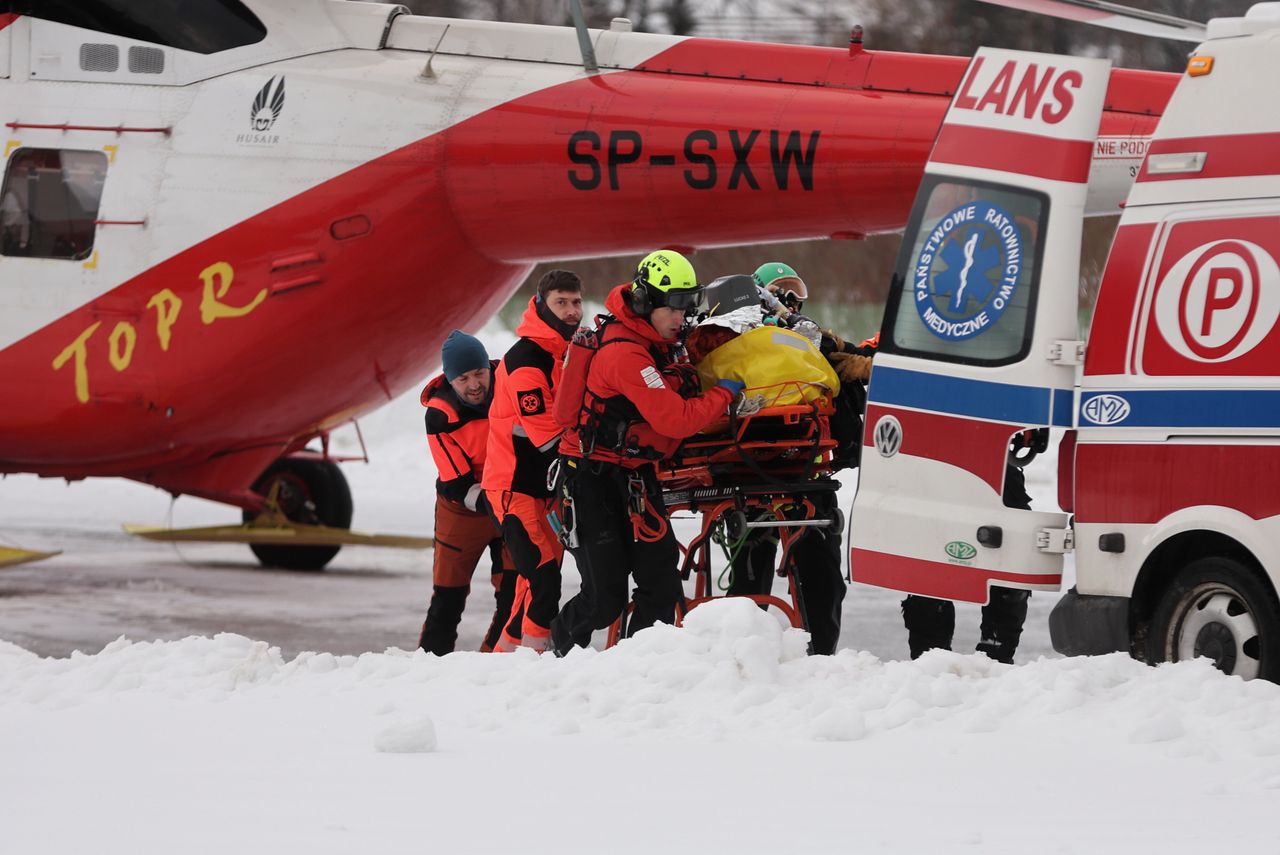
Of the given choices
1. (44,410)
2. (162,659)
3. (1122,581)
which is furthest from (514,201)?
(1122,581)

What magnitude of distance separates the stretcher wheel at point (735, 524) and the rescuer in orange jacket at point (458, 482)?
1.28 meters

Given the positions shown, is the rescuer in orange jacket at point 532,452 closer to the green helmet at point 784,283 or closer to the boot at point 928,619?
the green helmet at point 784,283

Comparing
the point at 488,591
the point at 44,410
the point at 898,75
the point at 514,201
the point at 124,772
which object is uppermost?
the point at 898,75

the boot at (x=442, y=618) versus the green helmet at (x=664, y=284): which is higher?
the green helmet at (x=664, y=284)

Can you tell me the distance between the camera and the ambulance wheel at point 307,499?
1321 cm

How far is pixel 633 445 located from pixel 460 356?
1.38 metres

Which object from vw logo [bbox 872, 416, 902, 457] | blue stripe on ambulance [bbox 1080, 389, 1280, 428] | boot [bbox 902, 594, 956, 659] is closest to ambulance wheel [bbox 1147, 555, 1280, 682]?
blue stripe on ambulance [bbox 1080, 389, 1280, 428]

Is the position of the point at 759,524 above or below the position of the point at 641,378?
below

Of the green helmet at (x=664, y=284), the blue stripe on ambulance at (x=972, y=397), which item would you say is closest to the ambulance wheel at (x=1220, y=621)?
the blue stripe on ambulance at (x=972, y=397)

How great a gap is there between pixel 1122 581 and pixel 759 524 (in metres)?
1.53

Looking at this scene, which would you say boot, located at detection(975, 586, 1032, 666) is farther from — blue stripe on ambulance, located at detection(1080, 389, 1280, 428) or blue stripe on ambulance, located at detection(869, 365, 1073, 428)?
blue stripe on ambulance, located at detection(1080, 389, 1280, 428)

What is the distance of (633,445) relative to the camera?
685 cm

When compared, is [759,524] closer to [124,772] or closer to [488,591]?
[124,772]

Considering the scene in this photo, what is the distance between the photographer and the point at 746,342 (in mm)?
7027
